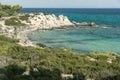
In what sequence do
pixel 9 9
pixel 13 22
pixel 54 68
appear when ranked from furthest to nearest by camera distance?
1. pixel 9 9
2. pixel 13 22
3. pixel 54 68

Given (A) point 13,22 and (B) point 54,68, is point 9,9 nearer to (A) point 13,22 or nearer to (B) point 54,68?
(A) point 13,22

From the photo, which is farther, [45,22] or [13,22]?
[45,22]

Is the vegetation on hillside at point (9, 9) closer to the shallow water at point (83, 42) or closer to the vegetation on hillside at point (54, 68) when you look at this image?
the shallow water at point (83, 42)

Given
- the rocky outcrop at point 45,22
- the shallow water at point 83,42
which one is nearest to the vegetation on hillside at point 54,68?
the shallow water at point 83,42

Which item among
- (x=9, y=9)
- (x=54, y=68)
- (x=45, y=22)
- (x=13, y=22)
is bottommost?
(x=45, y=22)

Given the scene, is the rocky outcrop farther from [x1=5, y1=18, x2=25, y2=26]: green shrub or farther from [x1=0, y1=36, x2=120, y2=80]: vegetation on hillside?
[x1=0, y1=36, x2=120, y2=80]: vegetation on hillside

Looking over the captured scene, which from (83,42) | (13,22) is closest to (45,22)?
(13,22)

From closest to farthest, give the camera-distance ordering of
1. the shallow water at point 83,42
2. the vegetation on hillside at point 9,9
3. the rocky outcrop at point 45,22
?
the shallow water at point 83,42 → the rocky outcrop at point 45,22 → the vegetation on hillside at point 9,9

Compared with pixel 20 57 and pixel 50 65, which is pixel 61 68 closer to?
pixel 50 65

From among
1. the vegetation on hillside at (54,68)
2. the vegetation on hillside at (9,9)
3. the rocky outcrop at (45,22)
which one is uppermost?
the vegetation on hillside at (54,68)

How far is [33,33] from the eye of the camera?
78250mm

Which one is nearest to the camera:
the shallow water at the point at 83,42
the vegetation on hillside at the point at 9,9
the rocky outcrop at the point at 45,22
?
the shallow water at the point at 83,42

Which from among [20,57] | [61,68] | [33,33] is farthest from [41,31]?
[61,68]

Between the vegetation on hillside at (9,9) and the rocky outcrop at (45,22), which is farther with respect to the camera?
the vegetation on hillside at (9,9)
